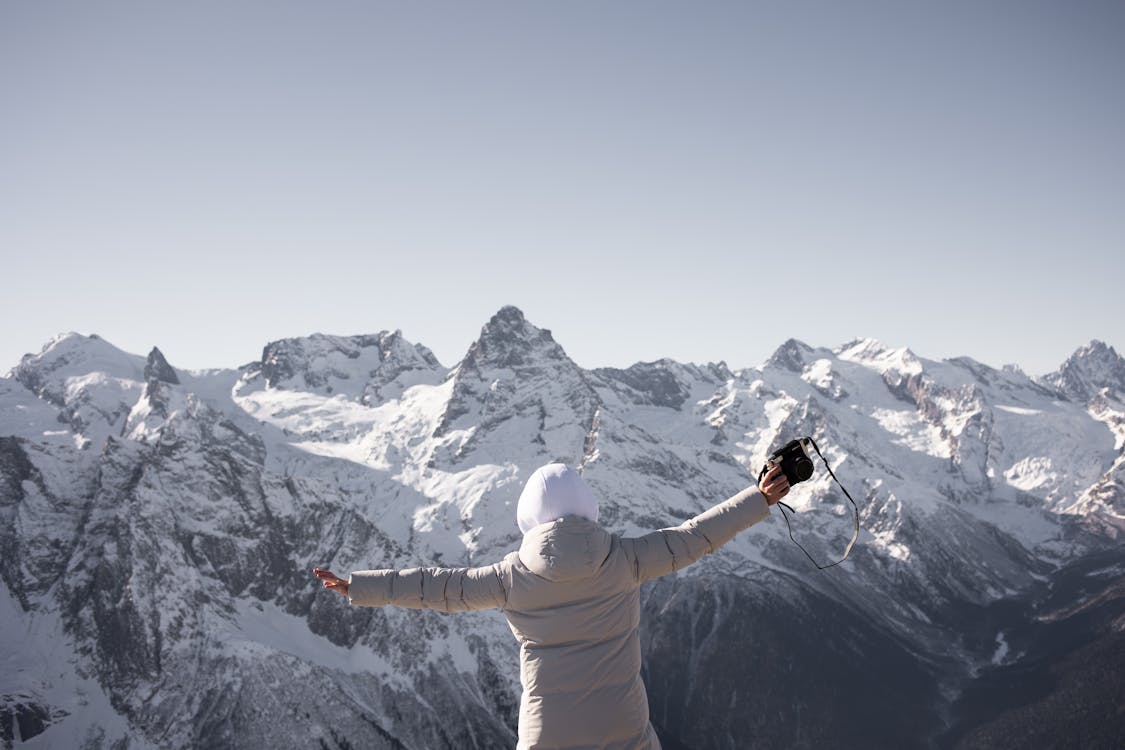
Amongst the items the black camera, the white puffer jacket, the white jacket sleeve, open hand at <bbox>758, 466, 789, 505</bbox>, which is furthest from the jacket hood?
the black camera

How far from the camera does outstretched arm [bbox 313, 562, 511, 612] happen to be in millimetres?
8734

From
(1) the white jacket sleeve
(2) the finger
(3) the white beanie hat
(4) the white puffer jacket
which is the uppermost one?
(2) the finger

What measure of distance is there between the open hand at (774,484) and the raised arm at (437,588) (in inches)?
120

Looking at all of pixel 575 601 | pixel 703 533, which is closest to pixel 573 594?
pixel 575 601

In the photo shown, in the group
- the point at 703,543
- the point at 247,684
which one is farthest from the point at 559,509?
the point at 247,684

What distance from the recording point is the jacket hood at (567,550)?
8.23 meters

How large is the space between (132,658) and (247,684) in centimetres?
2566

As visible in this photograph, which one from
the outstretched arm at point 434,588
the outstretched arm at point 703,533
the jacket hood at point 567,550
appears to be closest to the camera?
the jacket hood at point 567,550

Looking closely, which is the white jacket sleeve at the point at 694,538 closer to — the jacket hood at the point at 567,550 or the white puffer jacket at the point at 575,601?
the white puffer jacket at the point at 575,601

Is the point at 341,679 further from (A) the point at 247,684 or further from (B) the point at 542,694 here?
(B) the point at 542,694

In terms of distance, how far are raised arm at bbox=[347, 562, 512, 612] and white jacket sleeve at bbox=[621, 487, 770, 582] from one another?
5.13 feet

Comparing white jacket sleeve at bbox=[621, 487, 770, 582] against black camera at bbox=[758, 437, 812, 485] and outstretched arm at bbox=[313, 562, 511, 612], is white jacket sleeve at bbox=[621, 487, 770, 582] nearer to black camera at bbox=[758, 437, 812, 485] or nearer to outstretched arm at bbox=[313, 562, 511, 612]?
black camera at bbox=[758, 437, 812, 485]

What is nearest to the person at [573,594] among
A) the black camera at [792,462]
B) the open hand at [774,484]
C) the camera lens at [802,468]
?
the open hand at [774,484]

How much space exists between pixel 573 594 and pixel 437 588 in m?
1.56
